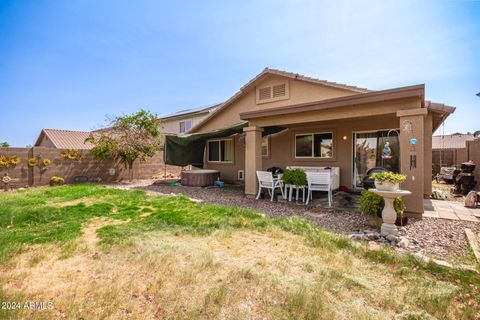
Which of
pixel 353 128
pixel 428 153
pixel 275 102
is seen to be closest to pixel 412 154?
pixel 428 153

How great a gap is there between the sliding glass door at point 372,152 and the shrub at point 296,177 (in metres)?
3.06

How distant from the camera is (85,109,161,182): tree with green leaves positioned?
12328 mm

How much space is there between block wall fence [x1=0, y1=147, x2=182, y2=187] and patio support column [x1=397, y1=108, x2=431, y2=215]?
1355cm

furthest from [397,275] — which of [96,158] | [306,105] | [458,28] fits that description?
[96,158]

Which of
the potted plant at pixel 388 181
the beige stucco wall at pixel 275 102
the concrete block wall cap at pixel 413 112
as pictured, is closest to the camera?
the potted plant at pixel 388 181

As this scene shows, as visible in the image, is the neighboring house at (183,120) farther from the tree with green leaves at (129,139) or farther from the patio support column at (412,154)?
the patio support column at (412,154)

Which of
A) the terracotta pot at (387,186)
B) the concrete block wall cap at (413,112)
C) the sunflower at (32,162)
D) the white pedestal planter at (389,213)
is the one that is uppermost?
the concrete block wall cap at (413,112)

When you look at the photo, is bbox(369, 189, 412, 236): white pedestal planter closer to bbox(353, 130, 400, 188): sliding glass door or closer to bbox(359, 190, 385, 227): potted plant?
bbox(359, 190, 385, 227): potted plant

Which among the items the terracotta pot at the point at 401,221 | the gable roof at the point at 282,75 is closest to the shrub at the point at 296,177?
the terracotta pot at the point at 401,221

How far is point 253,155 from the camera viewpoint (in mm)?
8055

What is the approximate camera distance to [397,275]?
2916mm

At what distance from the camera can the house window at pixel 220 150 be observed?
12578 mm

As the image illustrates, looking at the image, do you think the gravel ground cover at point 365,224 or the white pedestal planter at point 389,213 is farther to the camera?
the white pedestal planter at point 389,213

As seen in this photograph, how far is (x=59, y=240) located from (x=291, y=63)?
478 inches
